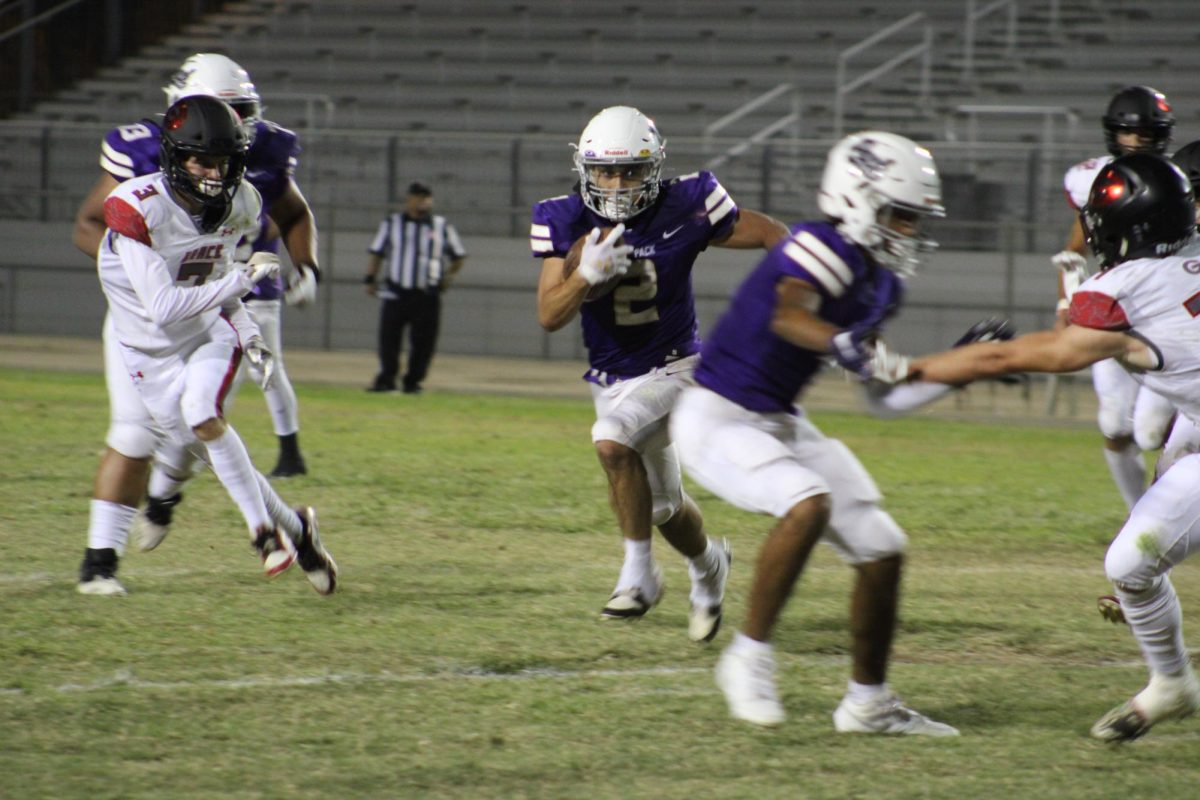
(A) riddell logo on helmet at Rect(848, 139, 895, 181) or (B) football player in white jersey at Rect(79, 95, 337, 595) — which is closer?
(A) riddell logo on helmet at Rect(848, 139, 895, 181)

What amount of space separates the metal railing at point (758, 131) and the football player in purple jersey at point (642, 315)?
39.2 feet

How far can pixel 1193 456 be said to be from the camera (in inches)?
161

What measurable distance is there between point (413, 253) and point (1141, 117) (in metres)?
8.08

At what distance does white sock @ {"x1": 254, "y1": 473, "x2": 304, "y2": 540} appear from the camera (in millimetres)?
5316

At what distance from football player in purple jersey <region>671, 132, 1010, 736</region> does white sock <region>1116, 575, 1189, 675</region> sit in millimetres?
557

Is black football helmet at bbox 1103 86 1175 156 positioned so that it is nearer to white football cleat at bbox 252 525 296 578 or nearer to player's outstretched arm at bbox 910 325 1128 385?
player's outstretched arm at bbox 910 325 1128 385

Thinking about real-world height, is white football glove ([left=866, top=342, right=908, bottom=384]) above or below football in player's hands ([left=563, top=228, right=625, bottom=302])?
below

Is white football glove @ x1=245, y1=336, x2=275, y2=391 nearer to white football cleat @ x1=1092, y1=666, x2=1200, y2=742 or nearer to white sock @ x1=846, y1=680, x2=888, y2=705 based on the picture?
white sock @ x1=846, y1=680, x2=888, y2=705

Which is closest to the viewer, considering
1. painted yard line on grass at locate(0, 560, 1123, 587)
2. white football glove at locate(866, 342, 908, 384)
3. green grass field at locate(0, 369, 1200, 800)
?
green grass field at locate(0, 369, 1200, 800)

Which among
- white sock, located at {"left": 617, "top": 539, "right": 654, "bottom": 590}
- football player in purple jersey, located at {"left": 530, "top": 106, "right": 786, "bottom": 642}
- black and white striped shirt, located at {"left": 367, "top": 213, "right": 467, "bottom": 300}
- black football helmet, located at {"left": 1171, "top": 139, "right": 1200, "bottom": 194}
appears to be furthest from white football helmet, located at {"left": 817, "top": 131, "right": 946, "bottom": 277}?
black and white striped shirt, located at {"left": 367, "top": 213, "right": 467, "bottom": 300}

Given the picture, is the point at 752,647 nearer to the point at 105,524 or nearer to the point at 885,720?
the point at 885,720

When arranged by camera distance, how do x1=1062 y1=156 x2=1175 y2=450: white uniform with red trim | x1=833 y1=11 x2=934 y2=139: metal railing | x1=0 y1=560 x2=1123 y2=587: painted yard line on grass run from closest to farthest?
x1=0 y1=560 x2=1123 y2=587: painted yard line on grass, x1=1062 y1=156 x2=1175 y2=450: white uniform with red trim, x1=833 y1=11 x2=934 y2=139: metal railing

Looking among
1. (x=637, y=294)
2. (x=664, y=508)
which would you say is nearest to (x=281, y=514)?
(x=664, y=508)

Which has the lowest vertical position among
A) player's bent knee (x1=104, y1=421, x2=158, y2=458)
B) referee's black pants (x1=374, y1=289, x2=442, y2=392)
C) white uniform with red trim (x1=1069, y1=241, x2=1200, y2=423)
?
referee's black pants (x1=374, y1=289, x2=442, y2=392)
